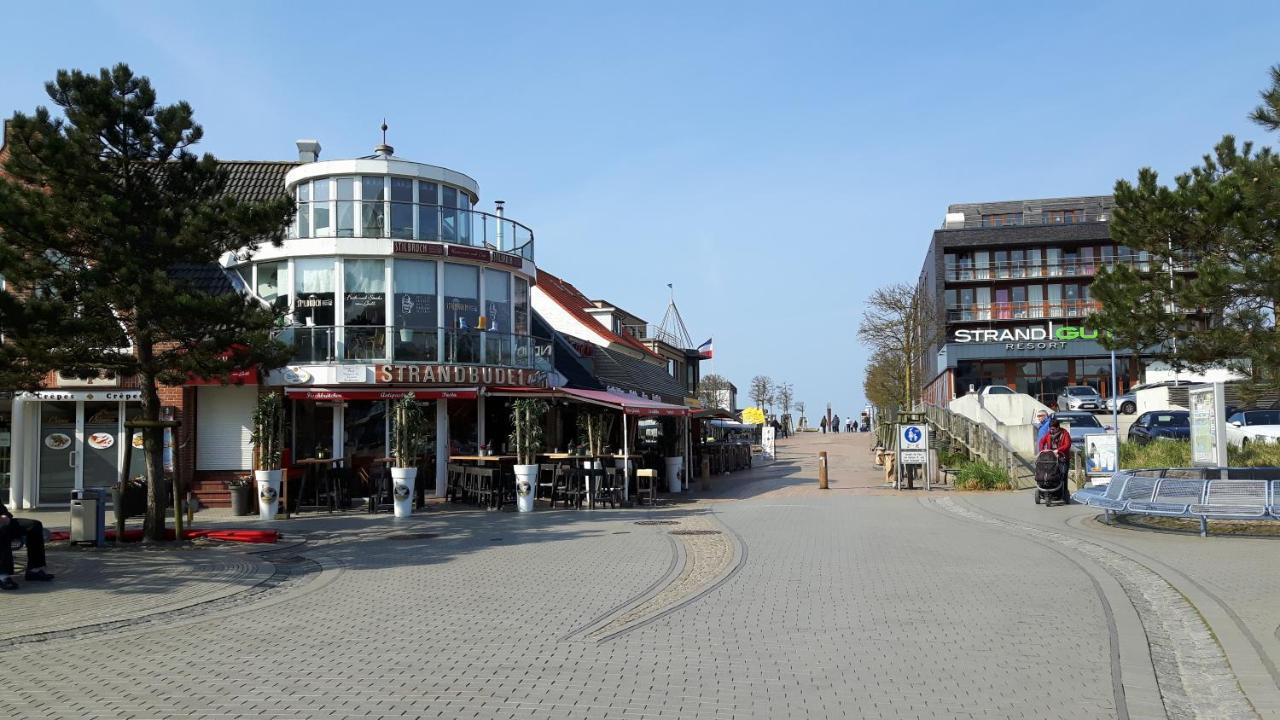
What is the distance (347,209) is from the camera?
2344 cm

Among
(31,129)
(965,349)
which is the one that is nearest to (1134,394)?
(965,349)

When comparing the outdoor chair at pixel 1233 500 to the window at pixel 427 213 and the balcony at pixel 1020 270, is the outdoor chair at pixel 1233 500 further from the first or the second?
the balcony at pixel 1020 270

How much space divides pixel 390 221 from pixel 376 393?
3.96m

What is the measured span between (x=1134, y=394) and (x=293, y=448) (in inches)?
1561

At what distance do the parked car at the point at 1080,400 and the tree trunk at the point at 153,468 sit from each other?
40.4 meters

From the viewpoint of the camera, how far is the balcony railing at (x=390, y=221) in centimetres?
2339

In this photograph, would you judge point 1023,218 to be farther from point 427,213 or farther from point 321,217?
point 321,217

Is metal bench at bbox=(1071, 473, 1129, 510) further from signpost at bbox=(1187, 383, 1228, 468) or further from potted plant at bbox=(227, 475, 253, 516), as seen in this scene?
potted plant at bbox=(227, 475, 253, 516)

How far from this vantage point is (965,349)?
62.5 meters

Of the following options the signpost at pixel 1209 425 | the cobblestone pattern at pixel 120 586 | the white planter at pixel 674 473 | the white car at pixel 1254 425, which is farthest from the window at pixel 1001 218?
the cobblestone pattern at pixel 120 586

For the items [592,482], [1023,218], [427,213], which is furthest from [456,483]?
[1023,218]

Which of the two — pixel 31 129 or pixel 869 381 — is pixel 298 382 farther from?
pixel 869 381

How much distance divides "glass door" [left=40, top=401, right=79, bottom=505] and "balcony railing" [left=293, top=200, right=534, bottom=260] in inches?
247

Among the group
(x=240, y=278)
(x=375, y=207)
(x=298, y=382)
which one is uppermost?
(x=375, y=207)
